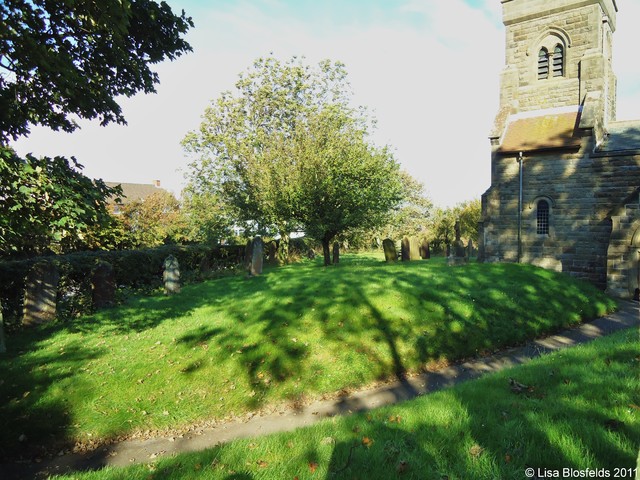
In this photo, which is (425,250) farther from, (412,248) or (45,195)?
(45,195)

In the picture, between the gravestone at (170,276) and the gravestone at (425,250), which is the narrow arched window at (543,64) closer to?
the gravestone at (425,250)

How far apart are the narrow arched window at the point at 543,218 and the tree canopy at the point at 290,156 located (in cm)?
811

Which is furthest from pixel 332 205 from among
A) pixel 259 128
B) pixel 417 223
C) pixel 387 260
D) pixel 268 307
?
pixel 417 223

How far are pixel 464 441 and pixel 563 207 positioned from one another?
1875 cm

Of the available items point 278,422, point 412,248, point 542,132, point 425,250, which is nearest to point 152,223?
point 412,248

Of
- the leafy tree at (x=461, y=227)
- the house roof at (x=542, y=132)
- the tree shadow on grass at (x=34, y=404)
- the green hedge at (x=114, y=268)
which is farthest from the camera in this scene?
the leafy tree at (x=461, y=227)

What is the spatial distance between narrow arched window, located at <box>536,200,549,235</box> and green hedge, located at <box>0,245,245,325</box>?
54.8 ft

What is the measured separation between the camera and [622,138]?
61.2ft

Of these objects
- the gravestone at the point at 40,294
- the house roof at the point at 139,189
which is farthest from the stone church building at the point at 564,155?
the house roof at the point at 139,189

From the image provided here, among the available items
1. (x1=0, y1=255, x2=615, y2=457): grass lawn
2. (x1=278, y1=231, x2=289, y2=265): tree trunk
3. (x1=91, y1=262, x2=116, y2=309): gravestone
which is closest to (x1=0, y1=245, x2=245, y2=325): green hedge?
(x1=91, y1=262, x2=116, y2=309): gravestone

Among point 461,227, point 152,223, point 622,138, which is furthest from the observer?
point 461,227

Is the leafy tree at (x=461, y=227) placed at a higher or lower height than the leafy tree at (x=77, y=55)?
lower

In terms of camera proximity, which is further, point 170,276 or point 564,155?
point 564,155

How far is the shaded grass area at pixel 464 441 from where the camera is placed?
11.2 feet
